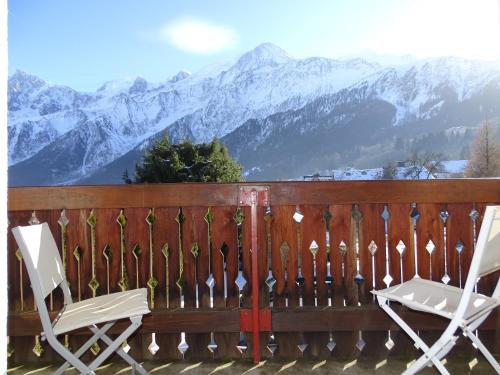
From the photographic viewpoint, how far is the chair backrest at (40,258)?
60.4 inches

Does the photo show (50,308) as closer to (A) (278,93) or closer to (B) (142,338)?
(B) (142,338)

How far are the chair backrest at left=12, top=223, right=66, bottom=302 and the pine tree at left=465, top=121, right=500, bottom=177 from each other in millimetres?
31535

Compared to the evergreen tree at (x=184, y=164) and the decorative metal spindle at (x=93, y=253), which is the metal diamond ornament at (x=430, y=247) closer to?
the decorative metal spindle at (x=93, y=253)

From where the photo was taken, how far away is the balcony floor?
2.18 m

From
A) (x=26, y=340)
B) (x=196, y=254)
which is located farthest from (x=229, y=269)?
(x=26, y=340)

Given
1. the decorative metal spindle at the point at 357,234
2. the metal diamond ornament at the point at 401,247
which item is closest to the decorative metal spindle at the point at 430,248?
the metal diamond ornament at the point at 401,247

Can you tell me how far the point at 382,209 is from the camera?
235 cm

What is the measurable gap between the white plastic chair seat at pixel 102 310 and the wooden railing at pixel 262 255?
0.39m

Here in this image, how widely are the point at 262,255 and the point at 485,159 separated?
114 feet

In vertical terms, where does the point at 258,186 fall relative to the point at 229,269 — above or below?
above

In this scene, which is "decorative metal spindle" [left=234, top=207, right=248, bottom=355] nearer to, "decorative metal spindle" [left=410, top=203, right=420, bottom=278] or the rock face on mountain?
"decorative metal spindle" [left=410, top=203, right=420, bottom=278]

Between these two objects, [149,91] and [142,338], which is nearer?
[142,338]

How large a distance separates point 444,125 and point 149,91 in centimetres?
4701

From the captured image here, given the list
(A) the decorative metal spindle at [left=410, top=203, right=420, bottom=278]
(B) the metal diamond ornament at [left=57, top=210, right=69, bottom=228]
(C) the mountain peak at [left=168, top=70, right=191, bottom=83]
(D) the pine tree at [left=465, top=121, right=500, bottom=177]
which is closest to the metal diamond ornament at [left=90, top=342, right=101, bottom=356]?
(B) the metal diamond ornament at [left=57, top=210, right=69, bottom=228]
